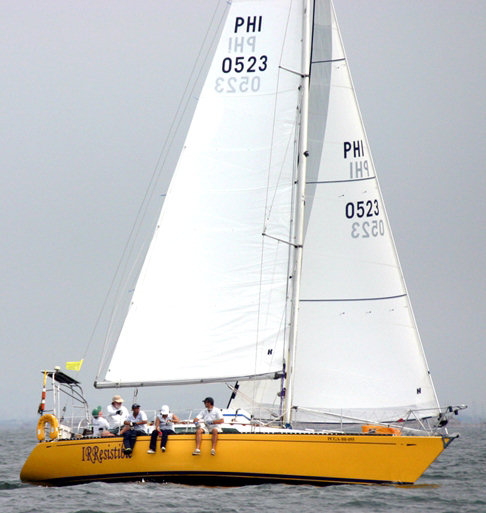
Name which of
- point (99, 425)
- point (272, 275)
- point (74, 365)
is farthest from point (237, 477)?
point (74, 365)

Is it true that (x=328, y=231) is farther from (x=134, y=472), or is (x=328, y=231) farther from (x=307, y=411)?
(x=134, y=472)

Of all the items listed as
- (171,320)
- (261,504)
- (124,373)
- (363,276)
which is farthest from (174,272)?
(261,504)

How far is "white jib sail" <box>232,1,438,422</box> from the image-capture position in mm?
21922

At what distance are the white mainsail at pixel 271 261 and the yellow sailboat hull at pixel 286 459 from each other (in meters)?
1.78

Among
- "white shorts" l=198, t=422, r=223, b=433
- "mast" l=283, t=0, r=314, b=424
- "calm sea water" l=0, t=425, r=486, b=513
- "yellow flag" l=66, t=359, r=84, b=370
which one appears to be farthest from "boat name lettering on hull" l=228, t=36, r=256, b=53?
"calm sea water" l=0, t=425, r=486, b=513

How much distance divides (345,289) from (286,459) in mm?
4625

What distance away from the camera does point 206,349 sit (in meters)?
21.9

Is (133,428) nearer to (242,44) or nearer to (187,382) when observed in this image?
(187,382)

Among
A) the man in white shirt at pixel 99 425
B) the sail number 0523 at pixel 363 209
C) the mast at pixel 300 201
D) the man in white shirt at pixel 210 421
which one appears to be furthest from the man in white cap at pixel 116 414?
the sail number 0523 at pixel 363 209

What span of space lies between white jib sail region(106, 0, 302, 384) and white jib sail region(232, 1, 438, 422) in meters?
1.11

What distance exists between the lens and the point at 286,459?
1958 centimetres

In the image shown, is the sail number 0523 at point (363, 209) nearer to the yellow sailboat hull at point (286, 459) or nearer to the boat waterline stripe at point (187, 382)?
the boat waterline stripe at point (187, 382)

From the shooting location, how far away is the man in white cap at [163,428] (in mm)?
20078

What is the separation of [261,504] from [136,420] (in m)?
4.04
